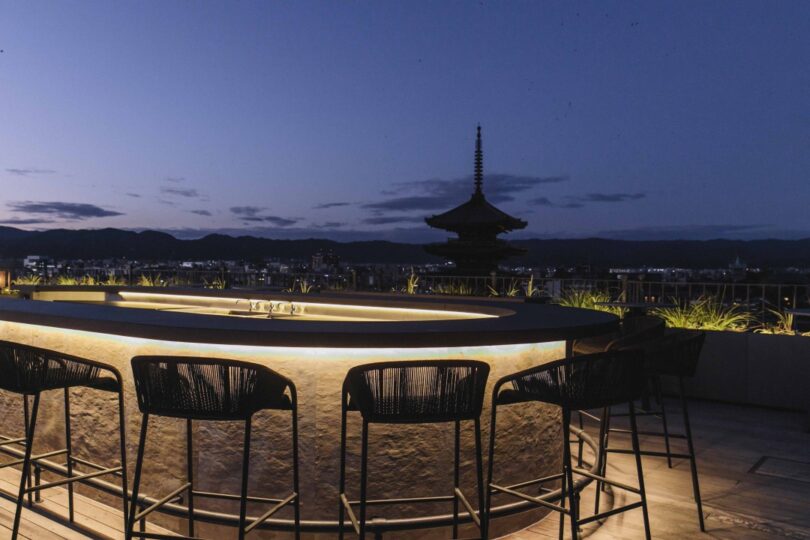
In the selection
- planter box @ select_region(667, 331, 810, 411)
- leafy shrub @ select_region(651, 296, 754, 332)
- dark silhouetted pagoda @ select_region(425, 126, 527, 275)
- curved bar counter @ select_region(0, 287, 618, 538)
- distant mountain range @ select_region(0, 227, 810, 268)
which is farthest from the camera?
distant mountain range @ select_region(0, 227, 810, 268)

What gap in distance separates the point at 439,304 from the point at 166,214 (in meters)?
31.1

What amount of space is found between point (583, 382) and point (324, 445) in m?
1.10

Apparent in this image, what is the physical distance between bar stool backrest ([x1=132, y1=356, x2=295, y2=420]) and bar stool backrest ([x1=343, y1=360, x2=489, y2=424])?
1.02 ft

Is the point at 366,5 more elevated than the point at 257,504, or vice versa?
the point at 366,5

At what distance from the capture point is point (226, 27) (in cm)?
1320

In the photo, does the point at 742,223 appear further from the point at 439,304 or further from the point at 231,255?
the point at 439,304

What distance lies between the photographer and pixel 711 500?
138 inches

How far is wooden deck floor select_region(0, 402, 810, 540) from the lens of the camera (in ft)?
9.81

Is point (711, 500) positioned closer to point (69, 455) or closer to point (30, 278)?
point (69, 455)

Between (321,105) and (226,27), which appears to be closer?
(226,27)

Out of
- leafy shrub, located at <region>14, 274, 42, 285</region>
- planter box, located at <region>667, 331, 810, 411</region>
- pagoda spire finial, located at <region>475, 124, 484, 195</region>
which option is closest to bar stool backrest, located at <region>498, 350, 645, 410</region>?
planter box, located at <region>667, 331, 810, 411</region>

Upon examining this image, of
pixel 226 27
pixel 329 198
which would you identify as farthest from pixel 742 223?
pixel 226 27

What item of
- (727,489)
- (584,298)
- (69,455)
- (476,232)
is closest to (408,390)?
(69,455)

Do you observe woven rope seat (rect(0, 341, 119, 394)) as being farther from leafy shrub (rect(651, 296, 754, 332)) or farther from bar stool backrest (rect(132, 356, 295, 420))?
leafy shrub (rect(651, 296, 754, 332))
